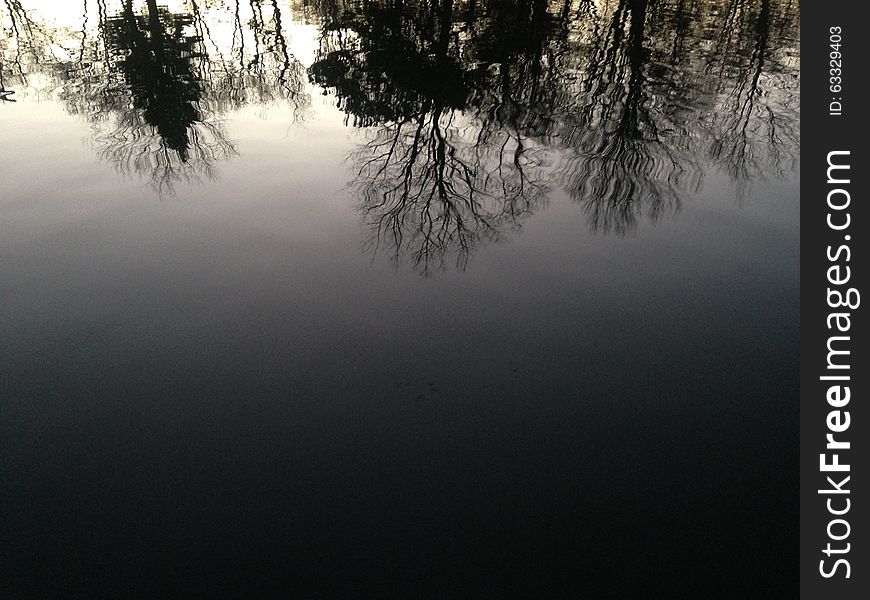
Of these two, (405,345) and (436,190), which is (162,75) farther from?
(405,345)

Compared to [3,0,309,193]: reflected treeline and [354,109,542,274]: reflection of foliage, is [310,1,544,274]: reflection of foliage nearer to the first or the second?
[354,109,542,274]: reflection of foliage

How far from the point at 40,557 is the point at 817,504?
32.4 feet

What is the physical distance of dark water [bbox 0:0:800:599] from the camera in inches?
274

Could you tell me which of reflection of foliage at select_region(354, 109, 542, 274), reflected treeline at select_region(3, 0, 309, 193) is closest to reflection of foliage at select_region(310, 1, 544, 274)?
reflection of foliage at select_region(354, 109, 542, 274)

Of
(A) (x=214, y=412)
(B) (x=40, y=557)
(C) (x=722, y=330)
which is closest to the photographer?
(B) (x=40, y=557)

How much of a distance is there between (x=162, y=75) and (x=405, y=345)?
23150 millimetres

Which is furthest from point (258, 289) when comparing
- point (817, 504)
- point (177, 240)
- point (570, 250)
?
point (817, 504)

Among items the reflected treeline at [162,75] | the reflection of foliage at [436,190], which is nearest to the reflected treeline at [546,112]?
the reflection of foliage at [436,190]

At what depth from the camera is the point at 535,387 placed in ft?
31.0

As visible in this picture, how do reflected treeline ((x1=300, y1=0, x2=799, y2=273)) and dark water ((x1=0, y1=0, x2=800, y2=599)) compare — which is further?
reflected treeline ((x1=300, y1=0, x2=799, y2=273))

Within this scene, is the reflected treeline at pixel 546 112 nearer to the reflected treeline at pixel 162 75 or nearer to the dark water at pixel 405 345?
the dark water at pixel 405 345

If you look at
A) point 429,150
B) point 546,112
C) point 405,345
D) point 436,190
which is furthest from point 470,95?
point 405,345

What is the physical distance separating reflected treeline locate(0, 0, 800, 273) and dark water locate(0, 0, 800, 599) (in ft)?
0.63

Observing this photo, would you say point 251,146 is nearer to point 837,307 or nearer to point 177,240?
point 177,240
